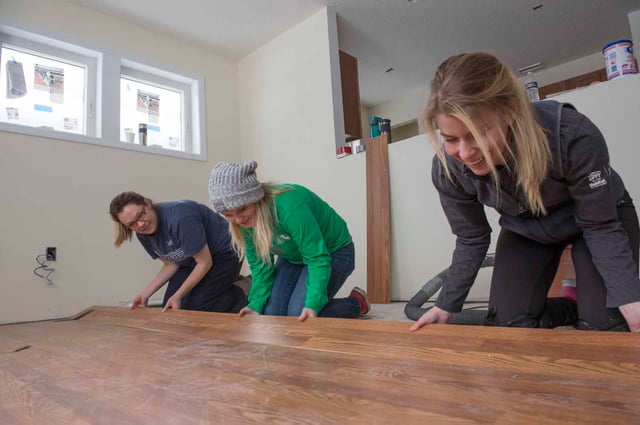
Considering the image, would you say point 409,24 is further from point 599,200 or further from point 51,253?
point 51,253

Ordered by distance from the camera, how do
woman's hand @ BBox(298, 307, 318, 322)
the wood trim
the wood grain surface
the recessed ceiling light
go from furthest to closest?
the recessed ceiling light, the wood trim, woman's hand @ BBox(298, 307, 318, 322), the wood grain surface

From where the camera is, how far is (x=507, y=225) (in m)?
1.20

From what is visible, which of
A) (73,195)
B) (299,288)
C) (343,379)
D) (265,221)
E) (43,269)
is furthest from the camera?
(73,195)

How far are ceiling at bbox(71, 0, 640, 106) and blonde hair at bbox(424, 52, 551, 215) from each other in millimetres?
2997

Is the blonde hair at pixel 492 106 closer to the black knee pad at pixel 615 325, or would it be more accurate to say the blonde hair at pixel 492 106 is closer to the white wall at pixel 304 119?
the black knee pad at pixel 615 325

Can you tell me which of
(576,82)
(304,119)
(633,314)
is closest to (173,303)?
(633,314)

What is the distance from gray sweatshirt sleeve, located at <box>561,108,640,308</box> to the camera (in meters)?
0.86

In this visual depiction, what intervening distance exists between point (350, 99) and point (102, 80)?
6.94ft

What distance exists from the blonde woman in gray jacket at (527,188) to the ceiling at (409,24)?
117 inches

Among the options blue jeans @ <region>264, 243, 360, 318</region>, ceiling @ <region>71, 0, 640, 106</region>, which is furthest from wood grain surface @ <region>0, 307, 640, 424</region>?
ceiling @ <region>71, 0, 640, 106</region>

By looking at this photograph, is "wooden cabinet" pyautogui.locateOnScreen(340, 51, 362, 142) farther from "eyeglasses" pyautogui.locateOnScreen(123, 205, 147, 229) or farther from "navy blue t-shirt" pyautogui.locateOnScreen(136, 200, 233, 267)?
"eyeglasses" pyautogui.locateOnScreen(123, 205, 147, 229)

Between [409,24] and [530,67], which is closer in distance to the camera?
[409,24]

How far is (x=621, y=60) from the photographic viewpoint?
219 centimetres

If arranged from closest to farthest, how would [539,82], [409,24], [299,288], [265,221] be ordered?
[265,221]
[299,288]
[409,24]
[539,82]
